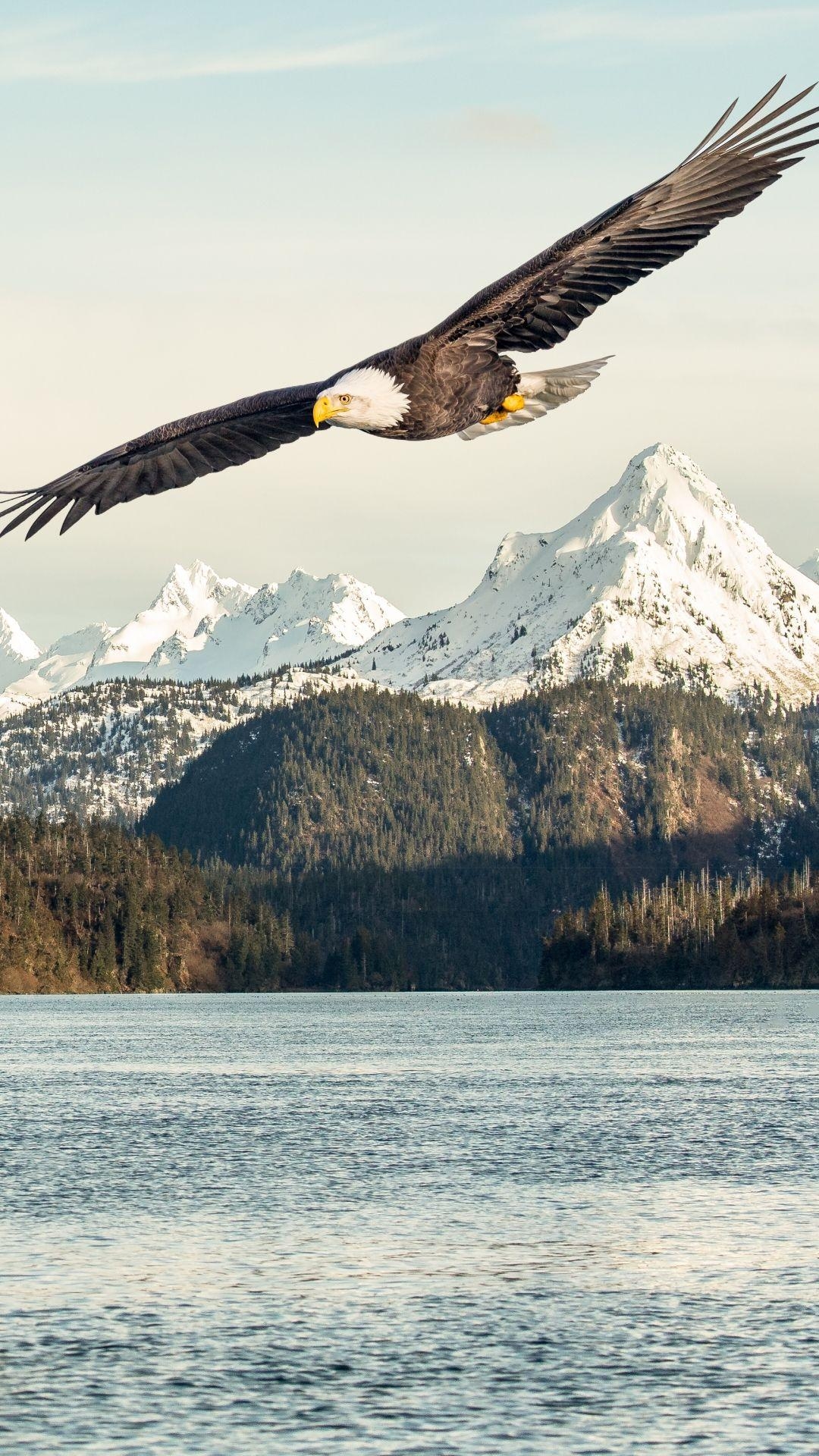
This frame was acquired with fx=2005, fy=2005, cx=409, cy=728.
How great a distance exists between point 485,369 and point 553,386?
2978mm

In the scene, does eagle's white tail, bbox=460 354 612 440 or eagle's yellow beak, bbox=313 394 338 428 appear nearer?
eagle's yellow beak, bbox=313 394 338 428

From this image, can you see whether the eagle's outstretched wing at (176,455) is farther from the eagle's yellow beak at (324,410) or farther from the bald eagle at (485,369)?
the eagle's yellow beak at (324,410)

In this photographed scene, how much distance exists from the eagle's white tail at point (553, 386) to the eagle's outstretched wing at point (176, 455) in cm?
248

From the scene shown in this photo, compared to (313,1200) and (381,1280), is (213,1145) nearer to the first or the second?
(313,1200)

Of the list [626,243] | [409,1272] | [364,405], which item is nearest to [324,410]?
[364,405]

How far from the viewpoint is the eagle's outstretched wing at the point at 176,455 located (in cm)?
2267

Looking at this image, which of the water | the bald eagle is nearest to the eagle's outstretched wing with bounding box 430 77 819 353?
the bald eagle

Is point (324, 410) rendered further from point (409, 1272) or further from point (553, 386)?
point (409, 1272)

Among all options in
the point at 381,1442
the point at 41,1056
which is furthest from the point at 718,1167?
the point at 41,1056

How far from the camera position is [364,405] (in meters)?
18.5

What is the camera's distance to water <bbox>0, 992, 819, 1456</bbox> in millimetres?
33312

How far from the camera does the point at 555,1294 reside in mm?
44281

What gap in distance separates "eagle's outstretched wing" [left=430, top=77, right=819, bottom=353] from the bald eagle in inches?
0.4

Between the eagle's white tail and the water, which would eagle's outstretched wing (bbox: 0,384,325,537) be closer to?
the eagle's white tail
